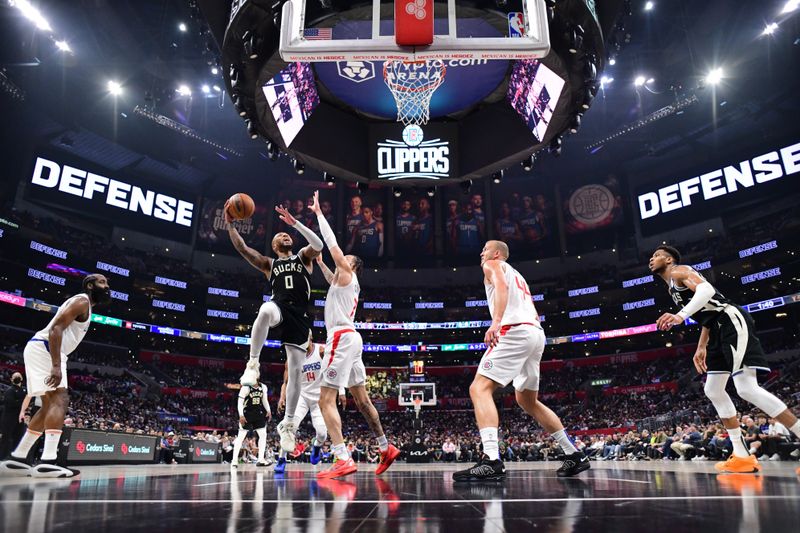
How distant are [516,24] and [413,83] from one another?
2649 millimetres

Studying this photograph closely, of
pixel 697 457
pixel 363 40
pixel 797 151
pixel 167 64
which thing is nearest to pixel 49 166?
pixel 167 64

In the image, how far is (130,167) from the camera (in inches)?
1419

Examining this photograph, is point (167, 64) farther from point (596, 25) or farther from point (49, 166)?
point (596, 25)

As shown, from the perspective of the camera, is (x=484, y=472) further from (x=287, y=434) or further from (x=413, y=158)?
(x=413, y=158)

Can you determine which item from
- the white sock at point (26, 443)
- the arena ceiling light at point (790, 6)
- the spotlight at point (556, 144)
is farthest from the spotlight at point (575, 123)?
the arena ceiling light at point (790, 6)

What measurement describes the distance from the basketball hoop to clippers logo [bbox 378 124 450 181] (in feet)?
1.40

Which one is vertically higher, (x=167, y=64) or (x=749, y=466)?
(x=167, y=64)

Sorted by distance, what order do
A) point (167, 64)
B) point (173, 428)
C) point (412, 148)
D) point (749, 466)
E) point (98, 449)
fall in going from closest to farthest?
point (749, 466) < point (412, 148) < point (98, 449) < point (167, 64) < point (173, 428)

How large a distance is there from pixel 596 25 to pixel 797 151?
31346mm

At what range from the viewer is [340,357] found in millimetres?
5480

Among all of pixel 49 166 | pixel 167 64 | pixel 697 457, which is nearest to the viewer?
pixel 697 457

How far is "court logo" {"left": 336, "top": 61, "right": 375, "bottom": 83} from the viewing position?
29.9 ft

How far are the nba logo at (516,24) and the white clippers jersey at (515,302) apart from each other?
3.33 meters

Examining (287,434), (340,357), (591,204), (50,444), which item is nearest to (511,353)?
(340,357)
